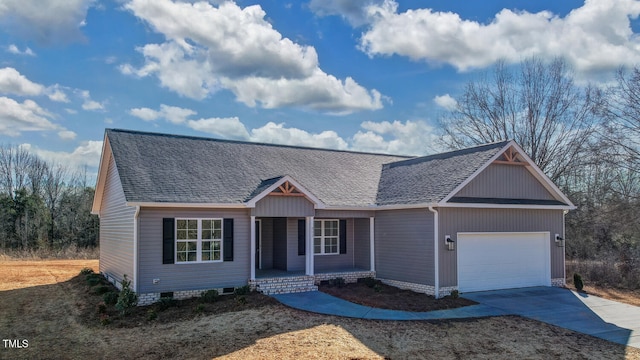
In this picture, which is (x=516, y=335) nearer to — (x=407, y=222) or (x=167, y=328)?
(x=407, y=222)

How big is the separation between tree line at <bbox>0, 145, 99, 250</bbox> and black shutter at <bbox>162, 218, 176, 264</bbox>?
2246 cm

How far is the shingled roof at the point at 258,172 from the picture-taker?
14141 millimetres

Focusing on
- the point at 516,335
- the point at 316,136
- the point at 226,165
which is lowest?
the point at 516,335

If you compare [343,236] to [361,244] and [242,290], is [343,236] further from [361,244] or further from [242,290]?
[242,290]

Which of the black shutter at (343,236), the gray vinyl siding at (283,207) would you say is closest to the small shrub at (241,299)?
the gray vinyl siding at (283,207)

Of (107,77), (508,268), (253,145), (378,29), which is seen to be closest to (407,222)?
(508,268)

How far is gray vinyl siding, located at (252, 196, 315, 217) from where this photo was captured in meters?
14.6

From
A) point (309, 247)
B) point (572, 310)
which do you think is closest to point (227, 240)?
point (309, 247)

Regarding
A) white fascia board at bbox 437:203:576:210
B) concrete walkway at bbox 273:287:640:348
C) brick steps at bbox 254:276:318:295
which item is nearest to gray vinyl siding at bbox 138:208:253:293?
brick steps at bbox 254:276:318:295

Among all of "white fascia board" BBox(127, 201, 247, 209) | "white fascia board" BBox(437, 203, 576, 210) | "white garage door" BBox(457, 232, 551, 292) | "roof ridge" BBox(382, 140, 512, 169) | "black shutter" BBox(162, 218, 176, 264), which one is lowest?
"white garage door" BBox(457, 232, 551, 292)

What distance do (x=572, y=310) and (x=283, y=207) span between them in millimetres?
8816

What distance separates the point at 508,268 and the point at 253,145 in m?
11.0

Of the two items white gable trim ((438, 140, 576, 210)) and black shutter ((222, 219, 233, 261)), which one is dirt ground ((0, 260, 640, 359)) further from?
white gable trim ((438, 140, 576, 210))

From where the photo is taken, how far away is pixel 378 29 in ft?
51.5
